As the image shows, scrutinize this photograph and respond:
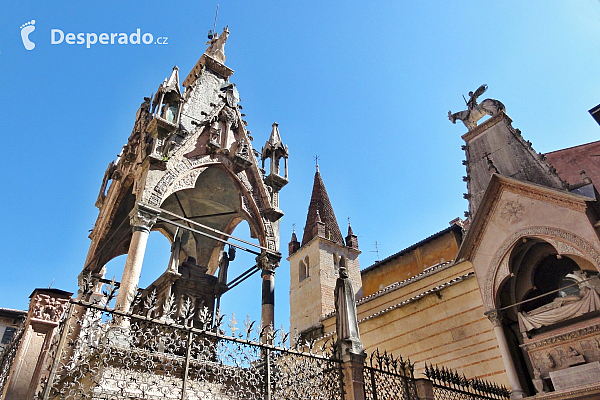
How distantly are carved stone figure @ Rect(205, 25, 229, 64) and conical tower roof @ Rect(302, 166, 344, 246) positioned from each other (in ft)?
43.4

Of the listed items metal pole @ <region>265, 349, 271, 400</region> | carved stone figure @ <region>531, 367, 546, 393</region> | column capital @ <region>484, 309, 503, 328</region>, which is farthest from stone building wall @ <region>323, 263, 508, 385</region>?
metal pole @ <region>265, 349, 271, 400</region>

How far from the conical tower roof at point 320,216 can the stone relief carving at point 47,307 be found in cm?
2106

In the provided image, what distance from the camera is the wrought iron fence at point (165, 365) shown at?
524cm

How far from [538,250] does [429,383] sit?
Answer: 5889 mm

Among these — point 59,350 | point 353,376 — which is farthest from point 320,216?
point 59,350

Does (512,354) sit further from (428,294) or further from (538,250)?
(428,294)

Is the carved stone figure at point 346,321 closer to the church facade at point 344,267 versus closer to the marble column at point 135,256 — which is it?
the church facade at point 344,267

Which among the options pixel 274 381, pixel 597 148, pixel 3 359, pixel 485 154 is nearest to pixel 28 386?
pixel 3 359

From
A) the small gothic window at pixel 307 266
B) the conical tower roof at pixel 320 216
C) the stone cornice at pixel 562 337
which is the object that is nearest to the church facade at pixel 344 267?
the stone cornice at pixel 562 337

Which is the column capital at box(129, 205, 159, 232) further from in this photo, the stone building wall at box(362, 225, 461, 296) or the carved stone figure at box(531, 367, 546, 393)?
the stone building wall at box(362, 225, 461, 296)

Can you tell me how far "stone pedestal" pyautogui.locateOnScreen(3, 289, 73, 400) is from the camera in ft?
15.5

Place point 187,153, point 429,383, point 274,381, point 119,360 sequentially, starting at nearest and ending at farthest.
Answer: point 119,360
point 274,381
point 429,383
point 187,153

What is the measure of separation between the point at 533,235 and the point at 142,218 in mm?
9718

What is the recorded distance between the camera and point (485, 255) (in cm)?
1212
